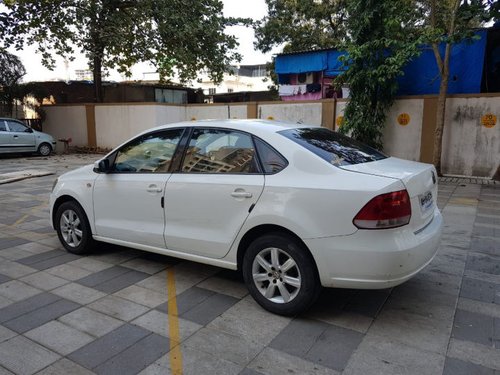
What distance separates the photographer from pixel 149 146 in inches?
173

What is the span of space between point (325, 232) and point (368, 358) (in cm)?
89

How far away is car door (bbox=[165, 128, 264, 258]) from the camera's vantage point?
138 inches

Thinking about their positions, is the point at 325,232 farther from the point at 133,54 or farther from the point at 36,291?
the point at 133,54

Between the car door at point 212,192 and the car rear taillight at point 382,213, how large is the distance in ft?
2.77

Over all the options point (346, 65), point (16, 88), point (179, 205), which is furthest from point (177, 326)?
point (16, 88)

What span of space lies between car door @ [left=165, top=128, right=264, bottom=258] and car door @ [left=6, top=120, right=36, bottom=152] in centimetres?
1481

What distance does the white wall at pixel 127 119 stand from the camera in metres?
16.5

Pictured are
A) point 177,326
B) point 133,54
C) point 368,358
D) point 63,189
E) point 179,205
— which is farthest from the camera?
point 133,54

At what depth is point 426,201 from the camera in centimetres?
340

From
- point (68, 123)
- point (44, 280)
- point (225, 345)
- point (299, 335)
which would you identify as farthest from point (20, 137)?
→ point (299, 335)

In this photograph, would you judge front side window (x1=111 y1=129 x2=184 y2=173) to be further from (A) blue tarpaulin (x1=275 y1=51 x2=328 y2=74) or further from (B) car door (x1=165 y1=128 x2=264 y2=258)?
(A) blue tarpaulin (x1=275 y1=51 x2=328 y2=74)

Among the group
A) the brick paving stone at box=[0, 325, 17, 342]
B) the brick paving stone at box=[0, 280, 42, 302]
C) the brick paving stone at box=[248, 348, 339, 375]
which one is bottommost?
the brick paving stone at box=[0, 280, 42, 302]

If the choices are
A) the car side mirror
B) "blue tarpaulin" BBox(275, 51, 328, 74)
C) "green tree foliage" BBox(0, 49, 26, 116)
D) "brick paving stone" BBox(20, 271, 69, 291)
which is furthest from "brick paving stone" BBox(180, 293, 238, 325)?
"green tree foliage" BBox(0, 49, 26, 116)

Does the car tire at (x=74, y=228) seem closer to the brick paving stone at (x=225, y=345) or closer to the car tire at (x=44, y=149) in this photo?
the brick paving stone at (x=225, y=345)
